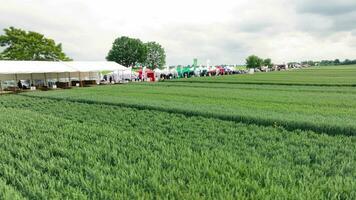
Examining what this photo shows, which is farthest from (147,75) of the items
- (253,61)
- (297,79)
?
(253,61)

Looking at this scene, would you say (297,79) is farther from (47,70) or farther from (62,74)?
(62,74)

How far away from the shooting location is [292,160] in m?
6.01

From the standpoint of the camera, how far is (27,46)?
4641 centimetres

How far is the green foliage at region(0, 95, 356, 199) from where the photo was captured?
432 centimetres

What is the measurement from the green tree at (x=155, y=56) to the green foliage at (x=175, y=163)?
95491 millimetres

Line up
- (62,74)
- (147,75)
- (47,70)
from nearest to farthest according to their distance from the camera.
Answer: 1. (47,70)
2. (62,74)
3. (147,75)

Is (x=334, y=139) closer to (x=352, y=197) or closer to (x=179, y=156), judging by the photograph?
(x=352, y=197)

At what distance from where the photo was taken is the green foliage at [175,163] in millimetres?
4324

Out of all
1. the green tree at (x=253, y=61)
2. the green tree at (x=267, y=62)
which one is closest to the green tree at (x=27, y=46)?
the green tree at (x=253, y=61)

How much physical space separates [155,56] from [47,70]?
73.2 meters

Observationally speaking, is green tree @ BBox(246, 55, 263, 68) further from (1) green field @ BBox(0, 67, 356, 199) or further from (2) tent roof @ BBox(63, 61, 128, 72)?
(1) green field @ BBox(0, 67, 356, 199)

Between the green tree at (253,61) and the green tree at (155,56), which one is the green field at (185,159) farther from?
the green tree at (253,61)

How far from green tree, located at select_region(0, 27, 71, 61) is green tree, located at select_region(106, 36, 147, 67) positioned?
42.9 meters

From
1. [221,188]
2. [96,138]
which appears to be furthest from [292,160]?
[96,138]
